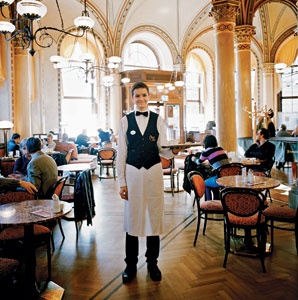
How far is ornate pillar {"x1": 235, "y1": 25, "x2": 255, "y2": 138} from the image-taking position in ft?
31.8

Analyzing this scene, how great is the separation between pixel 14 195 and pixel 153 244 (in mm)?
1460

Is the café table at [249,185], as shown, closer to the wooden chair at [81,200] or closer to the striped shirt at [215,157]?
the striped shirt at [215,157]

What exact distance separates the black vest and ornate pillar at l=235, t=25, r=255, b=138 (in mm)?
7168

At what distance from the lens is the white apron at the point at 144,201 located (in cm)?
298

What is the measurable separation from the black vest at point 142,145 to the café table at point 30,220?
2.38 ft

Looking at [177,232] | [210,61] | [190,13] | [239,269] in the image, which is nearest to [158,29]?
[190,13]

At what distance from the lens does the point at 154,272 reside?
3.14 m

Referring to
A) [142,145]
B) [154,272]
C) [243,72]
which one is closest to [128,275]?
[154,272]

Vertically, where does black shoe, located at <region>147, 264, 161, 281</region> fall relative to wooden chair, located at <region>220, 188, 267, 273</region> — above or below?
below

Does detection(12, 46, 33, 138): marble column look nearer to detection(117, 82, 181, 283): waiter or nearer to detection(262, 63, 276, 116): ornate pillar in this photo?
detection(117, 82, 181, 283): waiter

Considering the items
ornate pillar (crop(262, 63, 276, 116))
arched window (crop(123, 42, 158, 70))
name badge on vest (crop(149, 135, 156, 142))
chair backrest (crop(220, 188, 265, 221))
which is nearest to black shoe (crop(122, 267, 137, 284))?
chair backrest (crop(220, 188, 265, 221))

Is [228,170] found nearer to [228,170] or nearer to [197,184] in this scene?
[228,170]

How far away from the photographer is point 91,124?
1524 cm

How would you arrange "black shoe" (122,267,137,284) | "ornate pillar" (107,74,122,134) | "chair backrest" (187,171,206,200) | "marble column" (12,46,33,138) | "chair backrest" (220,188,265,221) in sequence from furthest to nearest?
"ornate pillar" (107,74,122,134)
"marble column" (12,46,33,138)
"chair backrest" (187,171,206,200)
"chair backrest" (220,188,265,221)
"black shoe" (122,267,137,284)
